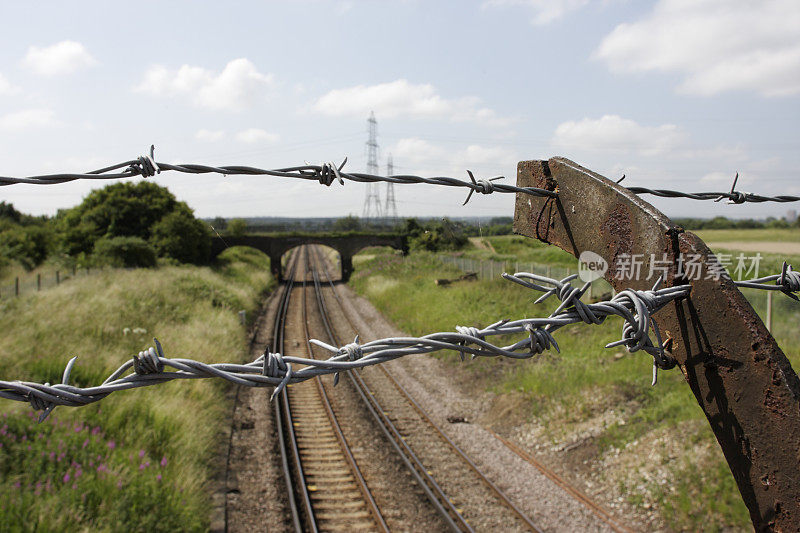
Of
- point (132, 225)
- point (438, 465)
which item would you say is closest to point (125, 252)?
point (132, 225)

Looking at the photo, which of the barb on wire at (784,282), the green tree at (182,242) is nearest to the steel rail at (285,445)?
the barb on wire at (784,282)

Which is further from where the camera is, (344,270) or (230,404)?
(344,270)

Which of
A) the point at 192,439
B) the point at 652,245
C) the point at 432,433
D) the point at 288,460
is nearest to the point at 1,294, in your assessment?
the point at 192,439

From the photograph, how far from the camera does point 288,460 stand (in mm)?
8875

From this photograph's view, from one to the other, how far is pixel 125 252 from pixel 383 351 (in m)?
27.3

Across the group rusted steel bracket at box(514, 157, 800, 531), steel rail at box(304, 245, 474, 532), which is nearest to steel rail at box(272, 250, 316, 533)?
steel rail at box(304, 245, 474, 532)

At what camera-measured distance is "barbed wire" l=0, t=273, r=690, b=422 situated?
1352 millimetres

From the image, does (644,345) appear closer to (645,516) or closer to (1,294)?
(645,516)

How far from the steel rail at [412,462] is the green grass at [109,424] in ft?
10.2

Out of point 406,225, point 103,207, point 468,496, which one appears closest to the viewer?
point 468,496

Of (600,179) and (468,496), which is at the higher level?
(600,179)

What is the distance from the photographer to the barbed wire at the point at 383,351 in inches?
53.2

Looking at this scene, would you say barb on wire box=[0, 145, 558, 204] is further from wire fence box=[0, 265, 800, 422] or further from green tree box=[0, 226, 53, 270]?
green tree box=[0, 226, 53, 270]

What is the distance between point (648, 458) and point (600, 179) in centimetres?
738
